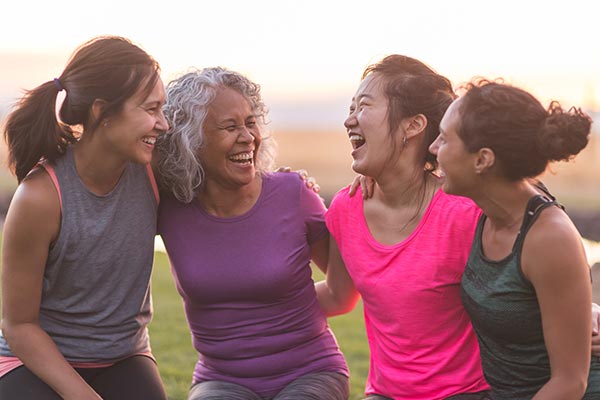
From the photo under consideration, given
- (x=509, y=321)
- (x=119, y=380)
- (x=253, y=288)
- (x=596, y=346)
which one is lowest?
(x=119, y=380)

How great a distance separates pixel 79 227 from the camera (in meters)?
3.38

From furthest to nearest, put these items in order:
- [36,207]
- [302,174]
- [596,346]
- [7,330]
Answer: [302,174] → [7,330] → [36,207] → [596,346]

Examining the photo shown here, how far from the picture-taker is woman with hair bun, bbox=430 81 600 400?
276cm

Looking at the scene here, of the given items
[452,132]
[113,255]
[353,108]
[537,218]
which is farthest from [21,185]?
[537,218]

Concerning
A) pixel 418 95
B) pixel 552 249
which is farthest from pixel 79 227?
pixel 552 249

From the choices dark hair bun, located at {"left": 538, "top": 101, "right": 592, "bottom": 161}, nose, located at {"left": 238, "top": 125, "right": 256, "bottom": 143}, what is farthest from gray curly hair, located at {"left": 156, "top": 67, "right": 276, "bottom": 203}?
dark hair bun, located at {"left": 538, "top": 101, "right": 592, "bottom": 161}

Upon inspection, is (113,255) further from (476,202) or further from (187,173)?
(476,202)

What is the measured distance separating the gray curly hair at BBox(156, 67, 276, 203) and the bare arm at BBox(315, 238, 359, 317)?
637 millimetres

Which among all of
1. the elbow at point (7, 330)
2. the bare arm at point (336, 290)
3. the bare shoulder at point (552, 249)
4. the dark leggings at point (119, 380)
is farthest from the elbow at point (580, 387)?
the elbow at point (7, 330)

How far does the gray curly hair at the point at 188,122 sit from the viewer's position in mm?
3635

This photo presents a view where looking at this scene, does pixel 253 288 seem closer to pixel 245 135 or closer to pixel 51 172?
pixel 245 135

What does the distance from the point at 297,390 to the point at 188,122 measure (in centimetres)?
113

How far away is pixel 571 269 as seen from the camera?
107 inches

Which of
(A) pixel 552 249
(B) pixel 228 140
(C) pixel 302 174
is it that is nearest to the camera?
(A) pixel 552 249
